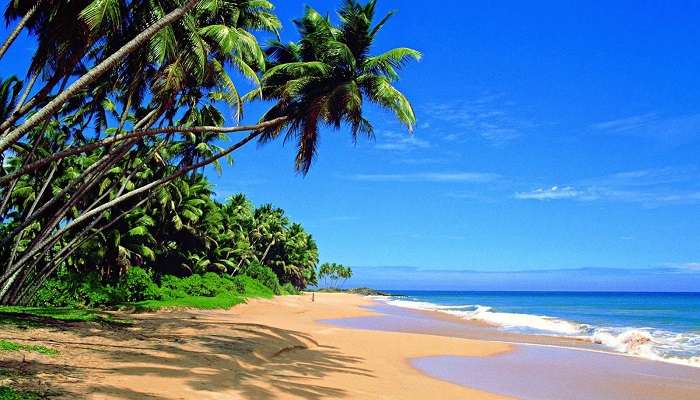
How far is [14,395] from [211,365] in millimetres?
3710

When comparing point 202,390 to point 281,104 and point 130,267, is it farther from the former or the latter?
point 130,267

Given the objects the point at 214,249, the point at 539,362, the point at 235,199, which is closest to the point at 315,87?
the point at 539,362

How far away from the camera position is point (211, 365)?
8648mm

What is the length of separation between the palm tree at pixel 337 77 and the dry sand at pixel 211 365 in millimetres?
6423

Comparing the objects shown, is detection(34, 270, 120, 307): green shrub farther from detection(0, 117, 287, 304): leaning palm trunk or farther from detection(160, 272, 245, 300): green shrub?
detection(160, 272, 245, 300): green shrub

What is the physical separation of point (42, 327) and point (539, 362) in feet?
41.9

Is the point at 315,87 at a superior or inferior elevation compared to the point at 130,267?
superior

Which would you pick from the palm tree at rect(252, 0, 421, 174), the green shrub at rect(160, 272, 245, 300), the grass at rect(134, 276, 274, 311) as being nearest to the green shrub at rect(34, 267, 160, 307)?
the green shrub at rect(160, 272, 245, 300)

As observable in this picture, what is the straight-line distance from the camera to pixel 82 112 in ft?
59.6

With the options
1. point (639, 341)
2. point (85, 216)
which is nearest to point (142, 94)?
point (85, 216)

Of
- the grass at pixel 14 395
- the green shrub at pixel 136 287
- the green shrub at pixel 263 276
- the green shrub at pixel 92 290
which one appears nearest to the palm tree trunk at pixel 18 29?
the grass at pixel 14 395

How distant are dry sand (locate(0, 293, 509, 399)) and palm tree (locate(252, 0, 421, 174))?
6423 mm

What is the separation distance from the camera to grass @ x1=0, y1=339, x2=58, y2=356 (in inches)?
295

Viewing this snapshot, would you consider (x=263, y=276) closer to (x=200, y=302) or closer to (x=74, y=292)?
(x=200, y=302)
